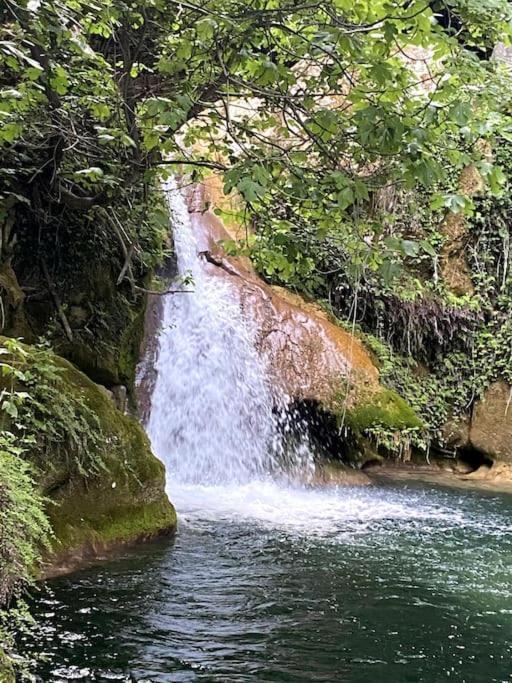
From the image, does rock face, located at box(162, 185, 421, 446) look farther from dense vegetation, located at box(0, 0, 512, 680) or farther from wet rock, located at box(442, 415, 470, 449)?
wet rock, located at box(442, 415, 470, 449)

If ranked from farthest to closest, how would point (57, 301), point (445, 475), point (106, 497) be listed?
point (445, 475) → point (57, 301) → point (106, 497)

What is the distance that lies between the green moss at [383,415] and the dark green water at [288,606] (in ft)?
9.59

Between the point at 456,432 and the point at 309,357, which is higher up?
the point at 309,357

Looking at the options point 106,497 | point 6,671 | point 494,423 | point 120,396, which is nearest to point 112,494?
point 106,497

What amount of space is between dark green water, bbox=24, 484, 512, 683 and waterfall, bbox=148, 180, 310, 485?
158 cm

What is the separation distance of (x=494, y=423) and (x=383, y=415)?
7.82ft

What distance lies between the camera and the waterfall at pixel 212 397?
27.0ft

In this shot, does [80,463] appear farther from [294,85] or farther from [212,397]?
[212,397]

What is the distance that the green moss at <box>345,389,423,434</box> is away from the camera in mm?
9547

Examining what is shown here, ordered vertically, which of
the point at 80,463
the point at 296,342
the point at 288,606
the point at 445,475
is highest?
the point at 296,342

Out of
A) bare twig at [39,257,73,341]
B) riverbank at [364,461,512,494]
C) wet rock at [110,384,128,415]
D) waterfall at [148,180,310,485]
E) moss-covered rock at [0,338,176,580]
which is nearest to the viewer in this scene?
moss-covered rock at [0,338,176,580]

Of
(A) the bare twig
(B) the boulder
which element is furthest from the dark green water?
(B) the boulder

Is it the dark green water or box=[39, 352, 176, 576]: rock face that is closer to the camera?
the dark green water

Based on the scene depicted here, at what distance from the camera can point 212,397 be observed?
8.72 meters
